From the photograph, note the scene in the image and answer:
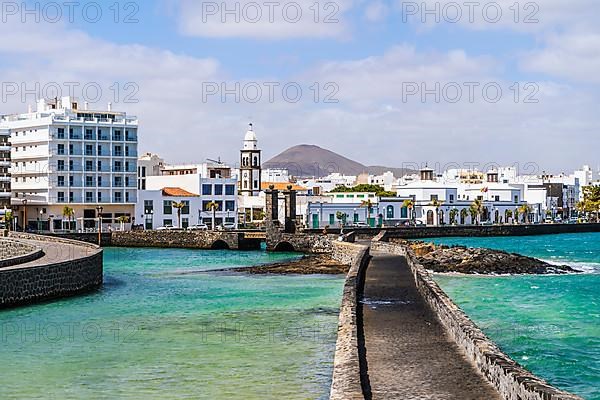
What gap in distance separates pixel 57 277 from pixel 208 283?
9.47m

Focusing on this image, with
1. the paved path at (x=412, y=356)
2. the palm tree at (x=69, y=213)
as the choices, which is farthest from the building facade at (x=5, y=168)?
the paved path at (x=412, y=356)

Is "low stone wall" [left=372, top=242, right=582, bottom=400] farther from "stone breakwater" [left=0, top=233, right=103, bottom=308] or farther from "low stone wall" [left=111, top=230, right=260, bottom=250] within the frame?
"low stone wall" [left=111, top=230, right=260, bottom=250]

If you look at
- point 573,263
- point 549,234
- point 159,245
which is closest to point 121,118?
point 159,245

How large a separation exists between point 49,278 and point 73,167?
189 ft

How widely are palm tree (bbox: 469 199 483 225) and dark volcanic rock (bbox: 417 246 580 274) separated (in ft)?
208

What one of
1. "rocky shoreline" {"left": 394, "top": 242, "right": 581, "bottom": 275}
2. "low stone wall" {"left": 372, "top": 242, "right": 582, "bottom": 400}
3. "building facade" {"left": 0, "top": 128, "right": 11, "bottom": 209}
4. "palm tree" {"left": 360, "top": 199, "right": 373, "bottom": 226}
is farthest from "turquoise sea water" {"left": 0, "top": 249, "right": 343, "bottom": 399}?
"palm tree" {"left": 360, "top": 199, "right": 373, "bottom": 226}

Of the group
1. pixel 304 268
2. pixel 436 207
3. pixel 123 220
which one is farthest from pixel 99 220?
pixel 436 207

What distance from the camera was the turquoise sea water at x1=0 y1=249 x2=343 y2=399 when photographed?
17969 mm

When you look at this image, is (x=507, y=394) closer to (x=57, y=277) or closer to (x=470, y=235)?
(x=57, y=277)

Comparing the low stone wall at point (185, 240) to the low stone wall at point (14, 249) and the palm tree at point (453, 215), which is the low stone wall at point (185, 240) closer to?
the low stone wall at point (14, 249)

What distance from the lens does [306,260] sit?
57000 millimetres

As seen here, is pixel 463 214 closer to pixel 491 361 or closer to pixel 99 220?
pixel 99 220

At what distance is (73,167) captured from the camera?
88938 mm

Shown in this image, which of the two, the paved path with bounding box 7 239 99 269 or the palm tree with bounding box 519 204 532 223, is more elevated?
the palm tree with bounding box 519 204 532 223
